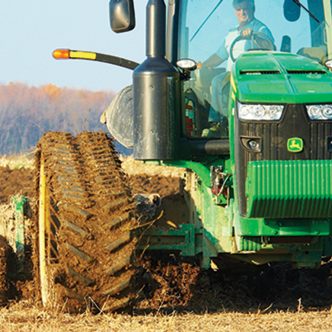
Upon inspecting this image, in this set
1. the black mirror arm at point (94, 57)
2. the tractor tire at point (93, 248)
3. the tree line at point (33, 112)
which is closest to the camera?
the tractor tire at point (93, 248)

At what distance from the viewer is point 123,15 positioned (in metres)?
8.12

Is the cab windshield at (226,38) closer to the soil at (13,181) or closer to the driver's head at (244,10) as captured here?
the driver's head at (244,10)

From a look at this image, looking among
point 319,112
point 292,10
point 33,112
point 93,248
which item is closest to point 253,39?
point 292,10

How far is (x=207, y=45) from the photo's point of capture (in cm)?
895

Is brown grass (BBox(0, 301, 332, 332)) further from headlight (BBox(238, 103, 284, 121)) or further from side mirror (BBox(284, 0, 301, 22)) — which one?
side mirror (BBox(284, 0, 301, 22))

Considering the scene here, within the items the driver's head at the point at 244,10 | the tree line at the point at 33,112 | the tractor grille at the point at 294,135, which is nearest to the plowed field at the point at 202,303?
the tractor grille at the point at 294,135

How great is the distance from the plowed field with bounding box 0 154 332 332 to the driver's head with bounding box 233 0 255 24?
2.15 meters

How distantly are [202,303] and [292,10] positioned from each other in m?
2.54

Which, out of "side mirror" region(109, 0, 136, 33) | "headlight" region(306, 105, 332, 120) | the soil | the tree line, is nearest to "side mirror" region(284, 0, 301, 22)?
"side mirror" region(109, 0, 136, 33)

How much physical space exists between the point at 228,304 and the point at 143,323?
2.24 metres

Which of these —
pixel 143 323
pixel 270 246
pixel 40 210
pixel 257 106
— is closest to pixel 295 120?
pixel 257 106

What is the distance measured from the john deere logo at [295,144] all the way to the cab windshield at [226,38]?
3.92 feet

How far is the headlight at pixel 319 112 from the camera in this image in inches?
295

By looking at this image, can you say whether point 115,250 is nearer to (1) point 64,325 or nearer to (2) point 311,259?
(1) point 64,325
